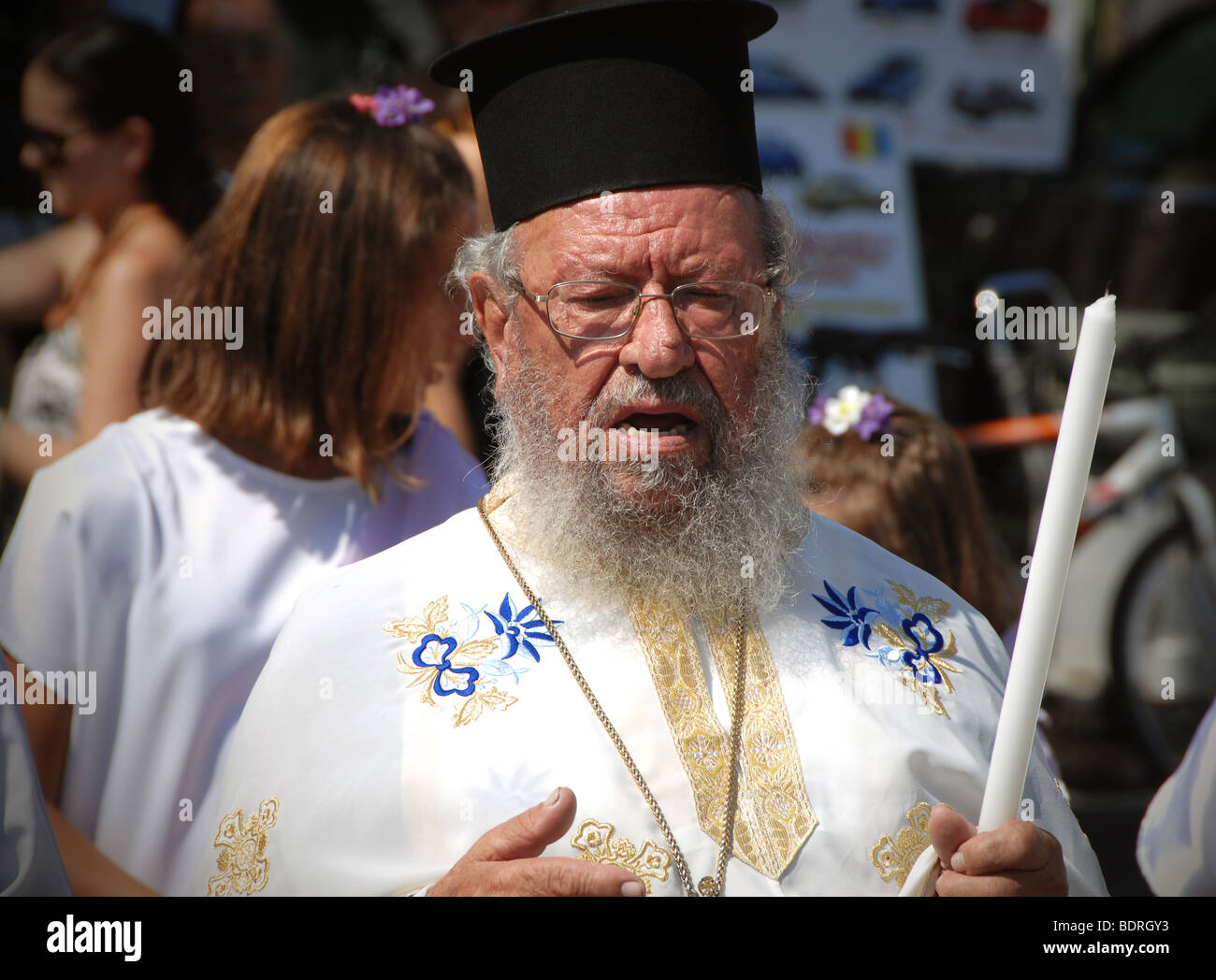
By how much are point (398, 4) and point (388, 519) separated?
9.87 ft

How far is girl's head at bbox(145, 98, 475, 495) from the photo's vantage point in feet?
9.76

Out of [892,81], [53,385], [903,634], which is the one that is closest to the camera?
[903,634]

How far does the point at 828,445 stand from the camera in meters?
3.28

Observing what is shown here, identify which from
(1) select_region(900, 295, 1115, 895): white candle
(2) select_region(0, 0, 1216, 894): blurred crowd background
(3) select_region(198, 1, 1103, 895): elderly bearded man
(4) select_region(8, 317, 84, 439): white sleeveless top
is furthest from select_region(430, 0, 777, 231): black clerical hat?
(2) select_region(0, 0, 1216, 894): blurred crowd background

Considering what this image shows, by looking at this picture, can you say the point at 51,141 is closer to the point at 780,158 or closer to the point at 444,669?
the point at 444,669

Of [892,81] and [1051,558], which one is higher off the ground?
[892,81]

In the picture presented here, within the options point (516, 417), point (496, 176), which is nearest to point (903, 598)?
point (516, 417)

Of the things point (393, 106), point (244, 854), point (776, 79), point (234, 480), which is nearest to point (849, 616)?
point (244, 854)

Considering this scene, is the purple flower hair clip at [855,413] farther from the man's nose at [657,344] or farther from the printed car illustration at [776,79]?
the printed car illustration at [776,79]

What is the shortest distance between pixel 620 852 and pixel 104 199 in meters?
2.84

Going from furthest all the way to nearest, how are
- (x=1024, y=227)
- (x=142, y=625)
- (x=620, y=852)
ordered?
1. (x=1024, y=227)
2. (x=142, y=625)
3. (x=620, y=852)

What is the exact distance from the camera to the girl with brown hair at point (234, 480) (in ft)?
8.95

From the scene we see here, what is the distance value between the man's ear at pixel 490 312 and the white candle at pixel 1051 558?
1181 mm

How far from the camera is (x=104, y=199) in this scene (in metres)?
3.82
